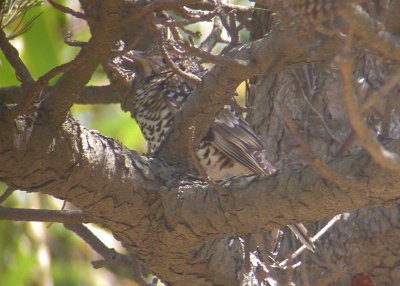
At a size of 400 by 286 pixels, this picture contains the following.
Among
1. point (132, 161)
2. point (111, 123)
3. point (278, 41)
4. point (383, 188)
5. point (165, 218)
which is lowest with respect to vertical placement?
point (383, 188)

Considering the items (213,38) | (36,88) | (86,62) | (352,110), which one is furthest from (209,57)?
(213,38)

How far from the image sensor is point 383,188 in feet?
8.36

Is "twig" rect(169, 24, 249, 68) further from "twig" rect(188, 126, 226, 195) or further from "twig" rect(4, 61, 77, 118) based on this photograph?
"twig" rect(4, 61, 77, 118)

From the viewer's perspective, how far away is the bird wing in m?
4.23

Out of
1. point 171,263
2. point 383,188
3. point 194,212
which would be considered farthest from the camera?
point 171,263

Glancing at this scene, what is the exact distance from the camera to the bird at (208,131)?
429 centimetres

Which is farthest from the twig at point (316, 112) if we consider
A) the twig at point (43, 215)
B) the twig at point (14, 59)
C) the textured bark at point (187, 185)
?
the twig at point (14, 59)

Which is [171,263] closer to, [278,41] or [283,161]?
[278,41]

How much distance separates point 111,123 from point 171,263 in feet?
13.5

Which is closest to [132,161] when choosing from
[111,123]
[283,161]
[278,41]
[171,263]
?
[171,263]

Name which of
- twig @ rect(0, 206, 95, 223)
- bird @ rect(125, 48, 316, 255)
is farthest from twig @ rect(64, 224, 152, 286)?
bird @ rect(125, 48, 316, 255)

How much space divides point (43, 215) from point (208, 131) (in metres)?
1.33

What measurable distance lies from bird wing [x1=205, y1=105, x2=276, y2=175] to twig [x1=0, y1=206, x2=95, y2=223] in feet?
3.79

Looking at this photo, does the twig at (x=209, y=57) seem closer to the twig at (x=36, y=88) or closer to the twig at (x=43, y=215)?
the twig at (x=36, y=88)
